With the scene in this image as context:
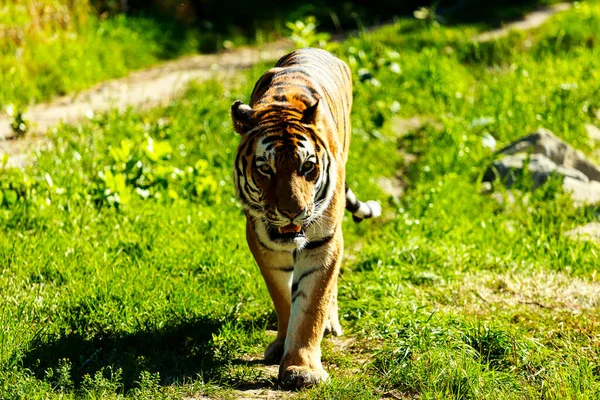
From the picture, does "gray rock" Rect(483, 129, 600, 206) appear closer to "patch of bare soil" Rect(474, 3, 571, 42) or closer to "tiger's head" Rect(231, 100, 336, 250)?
"tiger's head" Rect(231, 100, 336, 250)

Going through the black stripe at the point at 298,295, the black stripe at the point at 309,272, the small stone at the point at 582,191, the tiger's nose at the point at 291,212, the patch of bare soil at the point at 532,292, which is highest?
the tiger's nose at the point at 291,212

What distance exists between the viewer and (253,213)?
4.44m

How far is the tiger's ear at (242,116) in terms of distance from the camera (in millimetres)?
4426

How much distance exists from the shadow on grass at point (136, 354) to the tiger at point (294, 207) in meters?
0.39

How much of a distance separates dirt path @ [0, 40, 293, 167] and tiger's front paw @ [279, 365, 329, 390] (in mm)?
3633

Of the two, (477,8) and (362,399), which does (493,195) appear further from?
(477,8)

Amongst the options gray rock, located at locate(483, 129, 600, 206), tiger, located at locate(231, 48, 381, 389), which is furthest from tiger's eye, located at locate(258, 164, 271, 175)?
gray rock, located at locate(483, 129, 600, 206)

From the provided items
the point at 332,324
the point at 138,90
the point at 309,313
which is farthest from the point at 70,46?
the point at 309,313

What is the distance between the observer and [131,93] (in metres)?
9.56

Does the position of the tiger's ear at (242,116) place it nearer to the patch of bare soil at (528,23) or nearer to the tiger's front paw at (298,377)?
the tiger's front paw at (298,377)

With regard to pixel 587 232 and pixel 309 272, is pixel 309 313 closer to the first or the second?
pixel 309 272

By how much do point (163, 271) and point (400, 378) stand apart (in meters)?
1.83

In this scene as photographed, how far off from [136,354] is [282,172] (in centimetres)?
126

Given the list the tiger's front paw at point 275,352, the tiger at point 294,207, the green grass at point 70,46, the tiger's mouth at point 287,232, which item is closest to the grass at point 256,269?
the tiger's front paw at point 275,352
